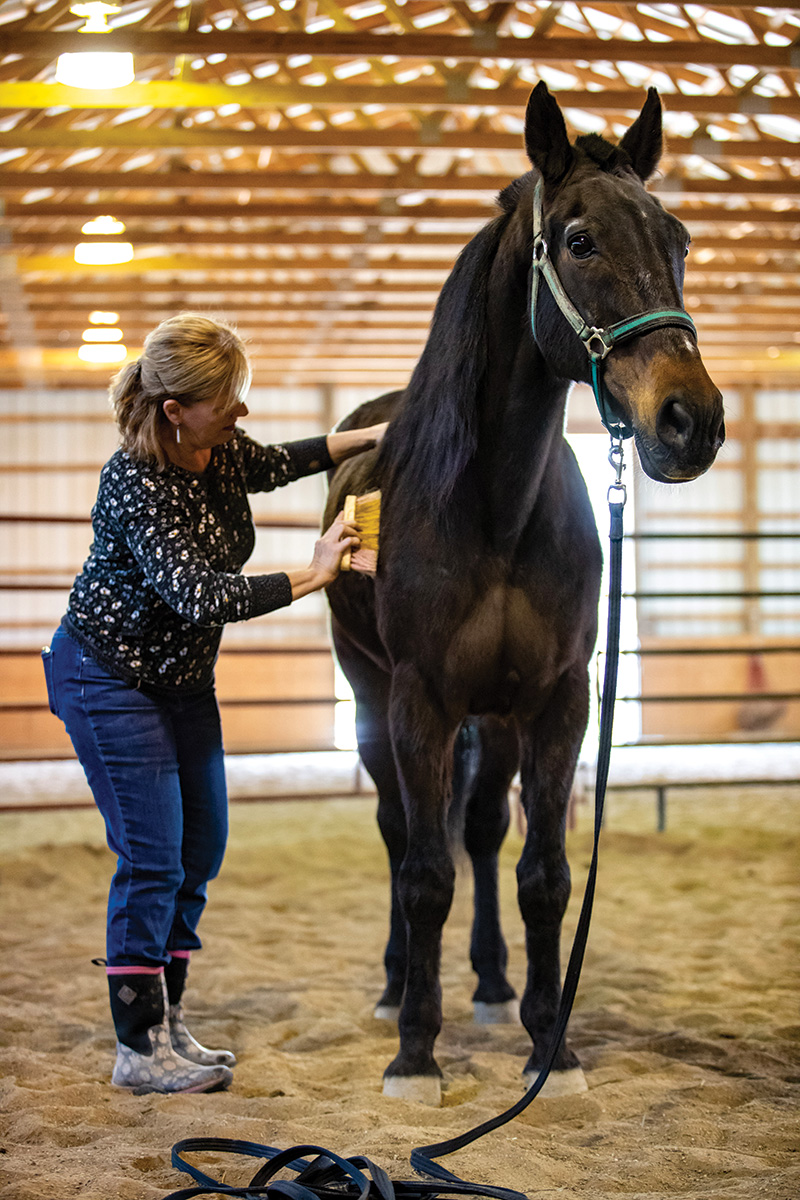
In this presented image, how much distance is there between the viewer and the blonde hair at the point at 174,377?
6.62ft

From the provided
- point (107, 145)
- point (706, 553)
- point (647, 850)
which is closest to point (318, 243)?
point (107, 145)

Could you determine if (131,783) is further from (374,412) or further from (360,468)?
(374,412)

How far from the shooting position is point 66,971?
10.1ft

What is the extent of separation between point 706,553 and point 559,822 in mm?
11486

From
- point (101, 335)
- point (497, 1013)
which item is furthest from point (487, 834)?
point (101, 335)

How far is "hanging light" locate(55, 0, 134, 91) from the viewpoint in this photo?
4.45 m

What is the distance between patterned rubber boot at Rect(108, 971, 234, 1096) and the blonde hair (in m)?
1.05

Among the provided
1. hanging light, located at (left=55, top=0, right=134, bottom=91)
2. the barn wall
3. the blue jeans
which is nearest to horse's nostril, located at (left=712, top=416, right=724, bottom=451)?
the blue jeans

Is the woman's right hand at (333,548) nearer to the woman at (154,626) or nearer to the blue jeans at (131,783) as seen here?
the woman at (154,626)

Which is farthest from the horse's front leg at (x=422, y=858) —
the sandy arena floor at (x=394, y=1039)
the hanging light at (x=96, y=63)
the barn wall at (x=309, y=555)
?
the barn wall at (x=309, y=555)

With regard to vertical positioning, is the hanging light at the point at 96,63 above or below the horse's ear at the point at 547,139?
above

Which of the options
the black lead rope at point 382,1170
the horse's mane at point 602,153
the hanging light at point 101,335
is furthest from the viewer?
the hanging light at point 101,335

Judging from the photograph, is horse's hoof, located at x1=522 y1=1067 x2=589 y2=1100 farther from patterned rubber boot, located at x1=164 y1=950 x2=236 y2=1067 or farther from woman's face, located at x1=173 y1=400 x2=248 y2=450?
woman's face, located at x1=173 y1=400 x2=248 y2=450

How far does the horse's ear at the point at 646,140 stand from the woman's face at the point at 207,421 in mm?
874
